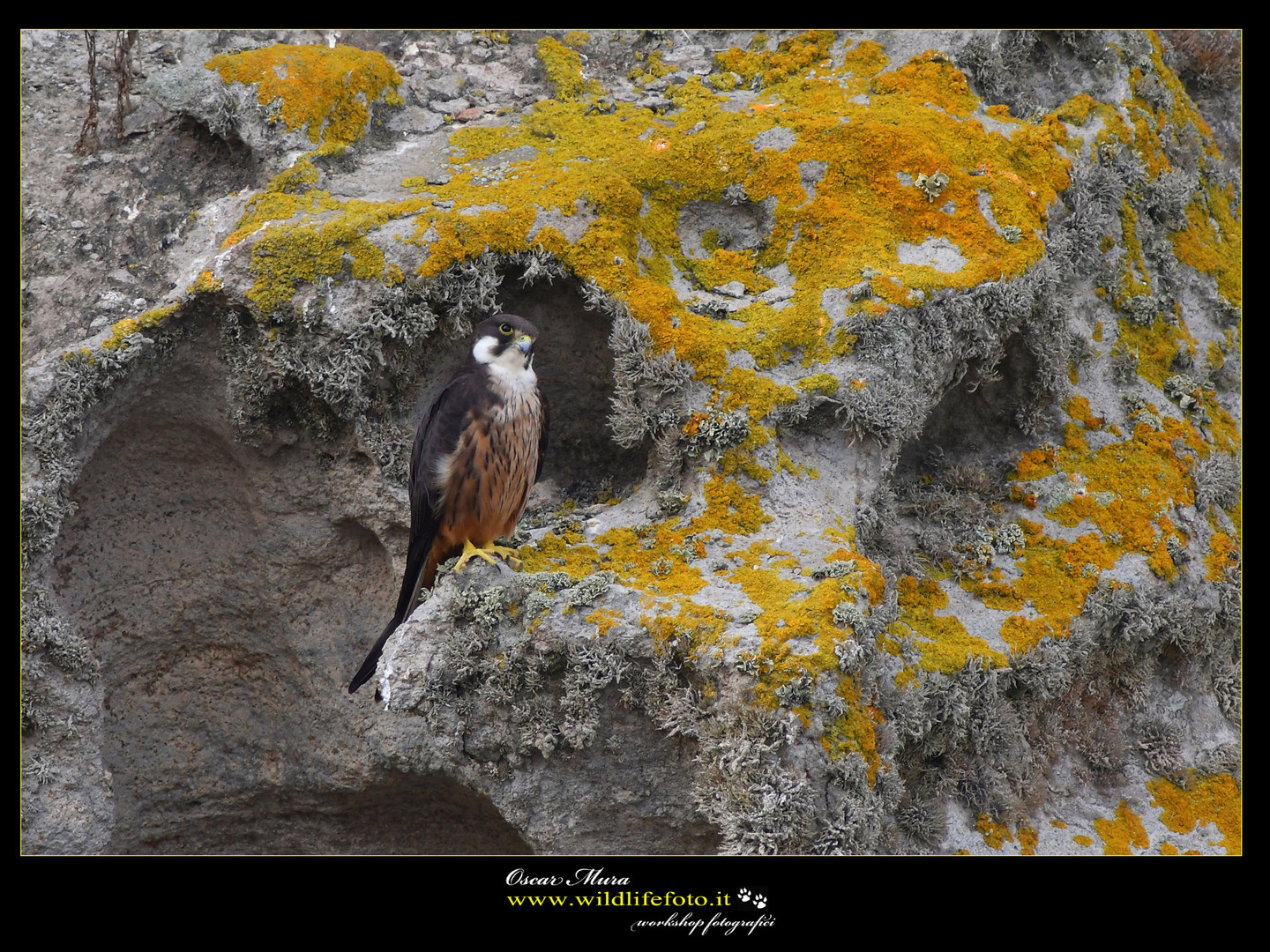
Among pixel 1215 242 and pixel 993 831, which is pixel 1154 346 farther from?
pixel 993 831

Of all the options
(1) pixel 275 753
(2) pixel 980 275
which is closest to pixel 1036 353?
(2) pixel 980 275

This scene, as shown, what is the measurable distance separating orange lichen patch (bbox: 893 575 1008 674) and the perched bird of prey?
197 cm

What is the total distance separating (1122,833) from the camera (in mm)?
4961

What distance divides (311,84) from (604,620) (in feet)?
11.9

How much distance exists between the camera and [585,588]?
4.55 metres

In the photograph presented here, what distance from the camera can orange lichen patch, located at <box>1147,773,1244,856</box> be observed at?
5043 millimetres

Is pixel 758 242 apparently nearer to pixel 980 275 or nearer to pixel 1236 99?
pixel 980 275

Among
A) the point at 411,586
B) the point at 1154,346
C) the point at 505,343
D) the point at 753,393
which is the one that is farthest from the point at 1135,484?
the point at 411,586

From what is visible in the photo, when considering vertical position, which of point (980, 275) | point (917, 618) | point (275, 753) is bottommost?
point (275, 753)

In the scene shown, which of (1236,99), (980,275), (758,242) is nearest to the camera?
(980,275)

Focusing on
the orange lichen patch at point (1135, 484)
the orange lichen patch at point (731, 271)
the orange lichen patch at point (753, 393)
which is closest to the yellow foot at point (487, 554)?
the orange lichen patch at point (753, 393)

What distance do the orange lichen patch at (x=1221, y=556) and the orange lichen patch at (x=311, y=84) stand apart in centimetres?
521

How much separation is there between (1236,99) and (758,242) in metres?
4.15

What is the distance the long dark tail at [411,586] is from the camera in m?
4.95
